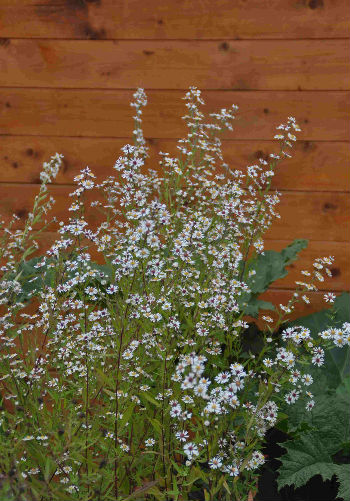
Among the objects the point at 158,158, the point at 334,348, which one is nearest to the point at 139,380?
the point at 334,348

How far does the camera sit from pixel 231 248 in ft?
5.51

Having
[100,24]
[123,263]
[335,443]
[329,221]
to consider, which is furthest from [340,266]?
[123,263]

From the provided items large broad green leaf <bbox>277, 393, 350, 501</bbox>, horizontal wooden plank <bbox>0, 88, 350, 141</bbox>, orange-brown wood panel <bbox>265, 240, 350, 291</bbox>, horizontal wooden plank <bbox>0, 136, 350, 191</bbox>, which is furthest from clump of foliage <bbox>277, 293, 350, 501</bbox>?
horizontal wooden plank <bbox>0, 88, 350, 141</bbox>

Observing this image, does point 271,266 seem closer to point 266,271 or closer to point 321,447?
point 266,271

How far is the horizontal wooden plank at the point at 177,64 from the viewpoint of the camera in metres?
2.56

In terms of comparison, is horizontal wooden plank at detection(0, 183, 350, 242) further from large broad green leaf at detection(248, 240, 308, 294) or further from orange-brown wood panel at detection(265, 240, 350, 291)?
large broad green leaf at detection(248, 240, 308, 294)

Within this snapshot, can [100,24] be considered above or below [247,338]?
above

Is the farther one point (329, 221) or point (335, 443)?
point (329, 221)

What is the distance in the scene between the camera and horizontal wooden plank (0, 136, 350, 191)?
2.60 m

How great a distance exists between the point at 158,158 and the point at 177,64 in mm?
378

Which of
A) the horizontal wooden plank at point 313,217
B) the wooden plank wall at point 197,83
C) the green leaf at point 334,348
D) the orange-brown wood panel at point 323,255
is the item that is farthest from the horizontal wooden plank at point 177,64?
the green leaf at point 334,348

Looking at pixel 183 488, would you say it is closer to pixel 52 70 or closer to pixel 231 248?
pixel 231 248

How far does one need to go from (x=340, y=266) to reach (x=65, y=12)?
59.0 inches

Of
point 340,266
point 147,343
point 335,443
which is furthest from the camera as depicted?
point 340,266
